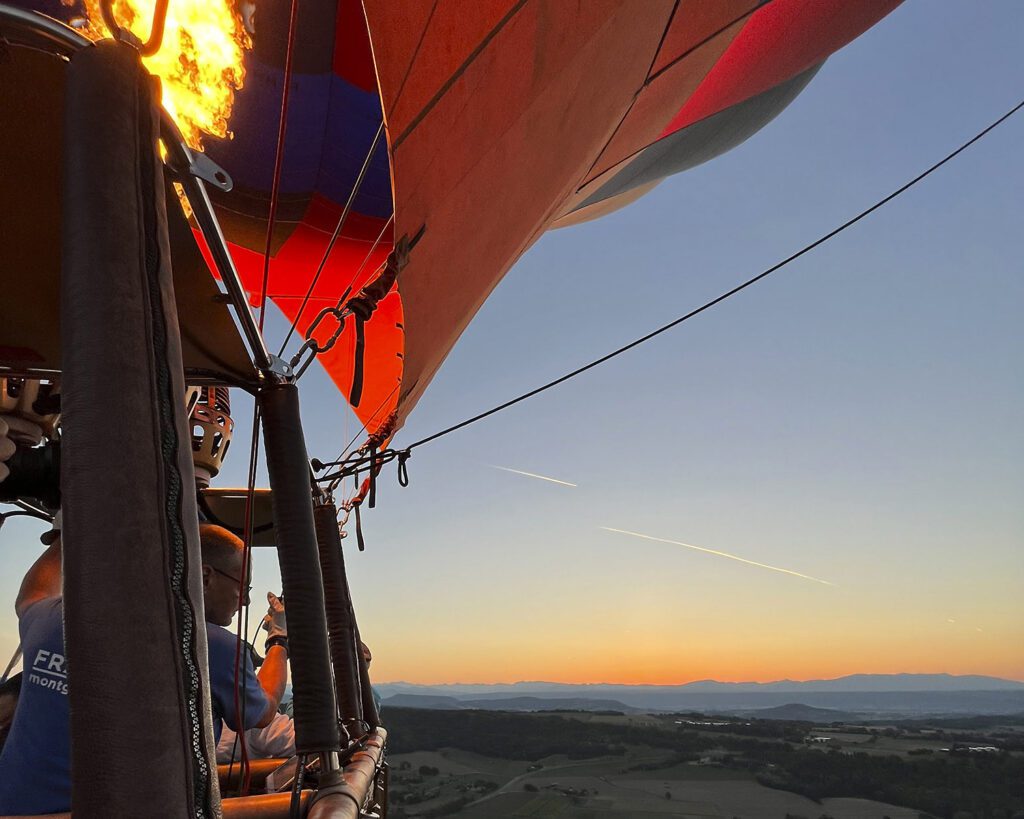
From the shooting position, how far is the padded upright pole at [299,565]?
5.24ft

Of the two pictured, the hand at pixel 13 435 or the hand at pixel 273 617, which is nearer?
the hand at pixel 13 435

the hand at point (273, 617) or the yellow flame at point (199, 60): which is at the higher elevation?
the yellow flame at point (199, 60)

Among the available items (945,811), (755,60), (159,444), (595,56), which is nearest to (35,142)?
(159,444)

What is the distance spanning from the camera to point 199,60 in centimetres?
392

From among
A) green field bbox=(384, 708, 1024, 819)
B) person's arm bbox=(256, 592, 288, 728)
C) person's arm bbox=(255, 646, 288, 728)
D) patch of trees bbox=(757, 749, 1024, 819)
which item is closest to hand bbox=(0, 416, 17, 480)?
person's arm bbox=(256, 592, 288, 728)

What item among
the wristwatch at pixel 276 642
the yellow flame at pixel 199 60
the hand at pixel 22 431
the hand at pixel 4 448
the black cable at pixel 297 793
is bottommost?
the black cable at pixel 297 793

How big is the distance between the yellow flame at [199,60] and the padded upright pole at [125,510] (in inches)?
122

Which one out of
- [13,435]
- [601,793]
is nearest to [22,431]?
[13,435]

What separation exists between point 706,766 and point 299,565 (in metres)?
50.1

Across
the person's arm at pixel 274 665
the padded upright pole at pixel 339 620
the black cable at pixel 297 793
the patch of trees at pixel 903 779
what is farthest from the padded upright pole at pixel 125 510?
the patch of trees at pixel 903 779

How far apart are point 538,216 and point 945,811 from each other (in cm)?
5087

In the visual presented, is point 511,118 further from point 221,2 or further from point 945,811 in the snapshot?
point 945,811

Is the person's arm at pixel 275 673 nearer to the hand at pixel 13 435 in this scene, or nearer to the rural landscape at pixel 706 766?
the hand at pixel 13 435

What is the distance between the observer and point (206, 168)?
88cm
